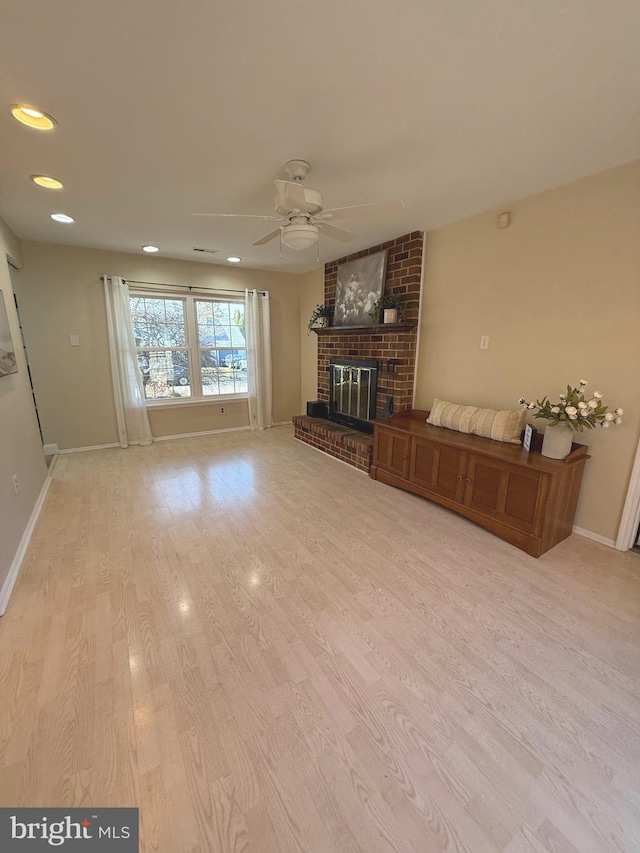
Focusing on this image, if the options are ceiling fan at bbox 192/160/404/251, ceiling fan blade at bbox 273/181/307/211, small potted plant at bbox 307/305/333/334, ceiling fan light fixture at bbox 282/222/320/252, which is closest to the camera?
ceiling fan blade at bbox 273/181/307/211

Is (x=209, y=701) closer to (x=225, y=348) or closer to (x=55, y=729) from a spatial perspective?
(x=55, y=729)

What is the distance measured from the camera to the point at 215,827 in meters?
1.00

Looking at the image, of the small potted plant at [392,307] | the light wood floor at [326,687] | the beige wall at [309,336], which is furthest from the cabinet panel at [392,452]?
the beige wall at [309,336]

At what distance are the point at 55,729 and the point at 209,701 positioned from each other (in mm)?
540

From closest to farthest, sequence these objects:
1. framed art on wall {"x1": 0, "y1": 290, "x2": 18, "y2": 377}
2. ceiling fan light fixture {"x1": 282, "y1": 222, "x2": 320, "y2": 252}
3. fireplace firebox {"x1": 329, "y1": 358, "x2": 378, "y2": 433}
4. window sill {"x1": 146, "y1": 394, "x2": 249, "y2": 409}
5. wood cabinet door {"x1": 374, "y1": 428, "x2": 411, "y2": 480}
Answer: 1. ceiling fan light fixture {"x1": 282, "y1": 222, "x2": 320, "y2": 252}
2. framed art on wall {"x1": 0, "y1": 290, "x2": 18, "y2": 377}
3. wood cabinet door {"x1": 374, "y1": 428, "x2": 411, "y2": 480}
4. fireplace firebox {"x1": 329, "y1": 358, "x2": 378, "y2": 433}
5. window sill {"x1": 146, "y1": 394, "x2": 249, "y2": 409}

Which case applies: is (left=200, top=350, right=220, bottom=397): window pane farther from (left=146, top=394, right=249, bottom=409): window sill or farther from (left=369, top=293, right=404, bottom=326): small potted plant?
(left=369, top=293, right=404, bottom=326): small potted plant

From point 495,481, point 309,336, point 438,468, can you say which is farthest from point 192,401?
point 495,481

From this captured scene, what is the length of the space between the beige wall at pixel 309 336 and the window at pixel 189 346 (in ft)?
3.19

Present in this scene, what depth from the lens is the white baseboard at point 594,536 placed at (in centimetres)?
239

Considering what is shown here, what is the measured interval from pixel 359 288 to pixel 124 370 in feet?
10.1

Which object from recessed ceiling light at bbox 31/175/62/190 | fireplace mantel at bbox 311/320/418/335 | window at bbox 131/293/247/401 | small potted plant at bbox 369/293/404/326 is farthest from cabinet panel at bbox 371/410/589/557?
recessed ceiling light at bbox 31/175/62/190

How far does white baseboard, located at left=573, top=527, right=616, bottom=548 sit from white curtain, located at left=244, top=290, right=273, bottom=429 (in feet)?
13.5

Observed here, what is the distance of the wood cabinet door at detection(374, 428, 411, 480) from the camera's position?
3152mm

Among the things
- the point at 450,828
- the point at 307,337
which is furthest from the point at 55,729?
the point at 307,337
